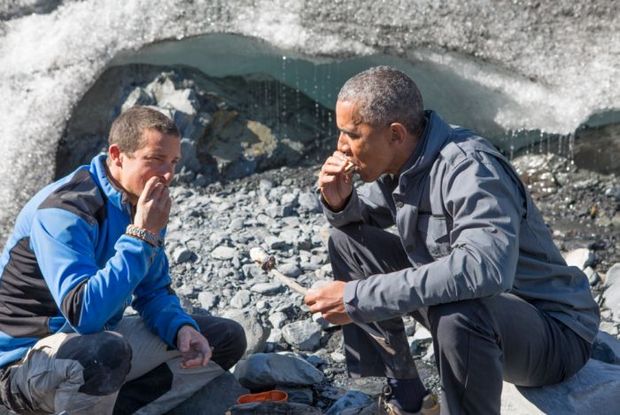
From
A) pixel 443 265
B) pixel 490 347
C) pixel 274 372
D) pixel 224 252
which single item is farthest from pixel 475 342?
pixel 224 252

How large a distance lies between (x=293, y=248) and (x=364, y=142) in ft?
9.67

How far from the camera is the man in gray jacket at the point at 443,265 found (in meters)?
4.09

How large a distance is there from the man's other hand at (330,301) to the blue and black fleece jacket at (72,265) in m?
0.76

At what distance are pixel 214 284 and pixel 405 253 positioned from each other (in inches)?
96.7

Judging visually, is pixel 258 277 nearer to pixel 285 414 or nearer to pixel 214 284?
pixel 214 284

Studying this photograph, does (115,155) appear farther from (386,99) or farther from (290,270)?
(290,270)

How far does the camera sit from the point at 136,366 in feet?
16.1

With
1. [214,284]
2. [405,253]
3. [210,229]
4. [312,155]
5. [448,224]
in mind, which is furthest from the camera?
[312,155]

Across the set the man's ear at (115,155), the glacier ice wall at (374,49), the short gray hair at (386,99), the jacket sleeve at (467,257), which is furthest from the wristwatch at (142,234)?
the glacier ice wall at (374,49)

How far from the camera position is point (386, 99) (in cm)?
439

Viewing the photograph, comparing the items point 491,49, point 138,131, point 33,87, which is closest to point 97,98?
point 33,87

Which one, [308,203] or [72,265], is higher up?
[72,265]

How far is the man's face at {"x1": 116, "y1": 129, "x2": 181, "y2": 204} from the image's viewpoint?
461cm

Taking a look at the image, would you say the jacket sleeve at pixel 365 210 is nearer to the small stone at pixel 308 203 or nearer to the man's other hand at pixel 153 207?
the man's other hand at pixel 153 207
